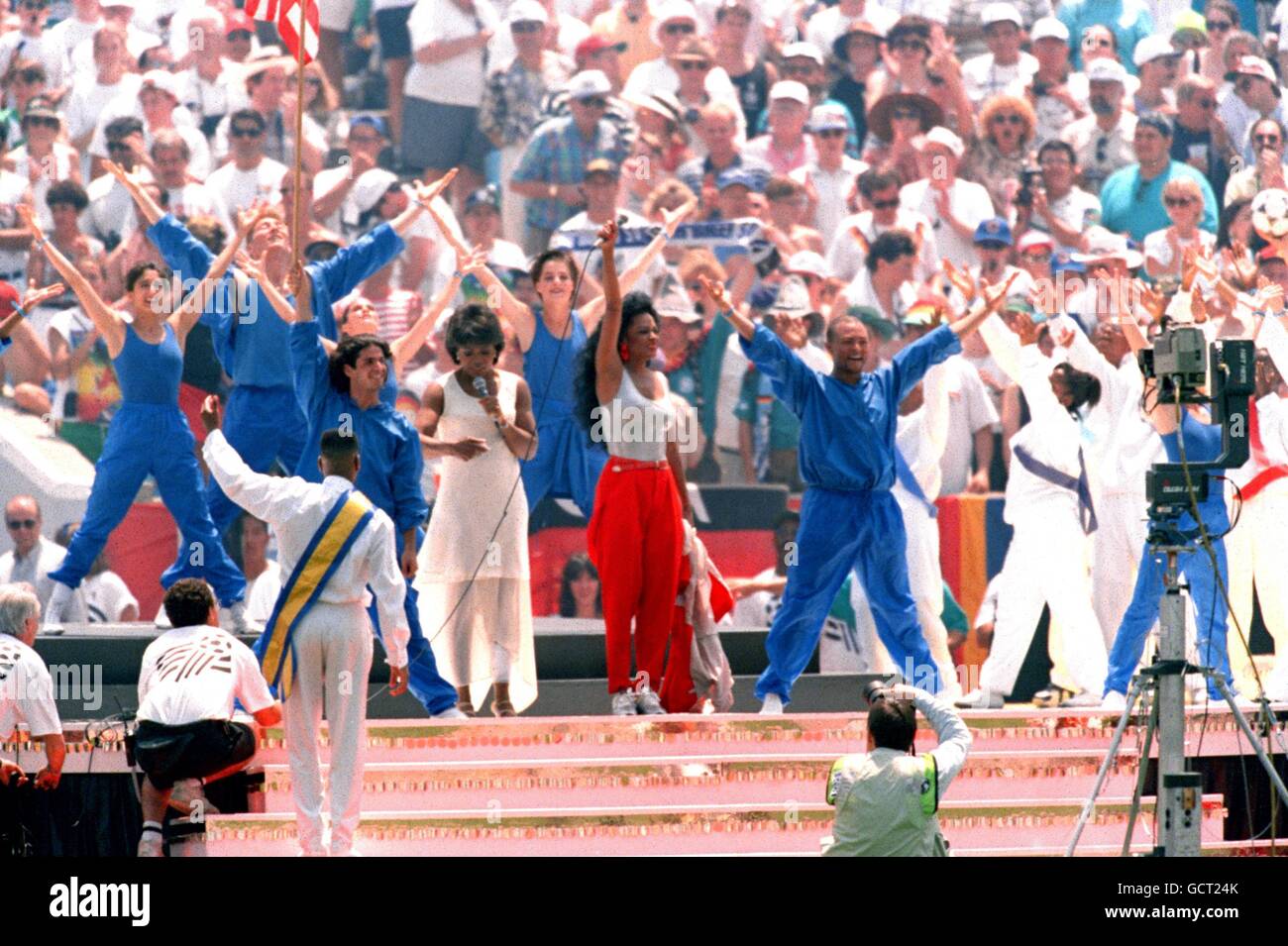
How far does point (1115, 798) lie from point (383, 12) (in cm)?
825

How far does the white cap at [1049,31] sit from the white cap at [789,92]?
61.8 inches

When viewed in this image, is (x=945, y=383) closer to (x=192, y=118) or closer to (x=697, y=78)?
(x=697, y=78)

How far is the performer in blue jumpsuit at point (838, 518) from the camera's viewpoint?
10.6m

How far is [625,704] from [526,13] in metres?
6.31

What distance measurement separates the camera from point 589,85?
1458 cm

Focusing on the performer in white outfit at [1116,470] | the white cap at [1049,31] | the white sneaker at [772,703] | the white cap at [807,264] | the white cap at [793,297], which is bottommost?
the white sneaker at [772,703]

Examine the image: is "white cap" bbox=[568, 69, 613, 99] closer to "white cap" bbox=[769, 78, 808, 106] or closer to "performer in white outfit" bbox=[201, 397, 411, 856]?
"white cap" bbox=[769, 78, 808, 106]

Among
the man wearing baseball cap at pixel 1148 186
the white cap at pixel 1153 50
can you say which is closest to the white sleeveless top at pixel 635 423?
the man wearing baseball cap at pixel 1148 186

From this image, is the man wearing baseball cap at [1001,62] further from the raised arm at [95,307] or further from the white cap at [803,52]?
the raised arm at [95,307]

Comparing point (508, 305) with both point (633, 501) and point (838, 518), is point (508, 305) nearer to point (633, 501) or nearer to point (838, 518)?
point (633, 501)

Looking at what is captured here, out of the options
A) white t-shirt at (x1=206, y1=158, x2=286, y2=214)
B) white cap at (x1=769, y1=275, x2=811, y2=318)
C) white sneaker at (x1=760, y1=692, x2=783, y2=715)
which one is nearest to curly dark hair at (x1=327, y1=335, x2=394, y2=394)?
white sneaker at (x1=760, y1=692, x2=783, y2=715)

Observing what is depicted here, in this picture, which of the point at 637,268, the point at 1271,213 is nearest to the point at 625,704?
the point at 637,268

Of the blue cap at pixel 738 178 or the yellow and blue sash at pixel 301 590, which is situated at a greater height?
the blue cap at pixel 738 178

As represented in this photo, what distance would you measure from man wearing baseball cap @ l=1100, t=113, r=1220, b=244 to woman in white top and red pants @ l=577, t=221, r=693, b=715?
542cm
